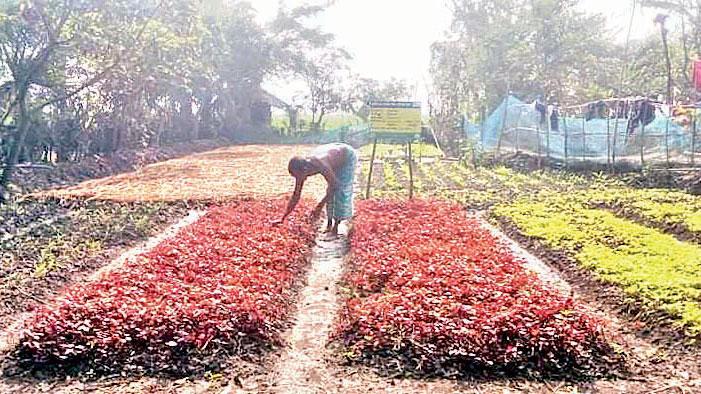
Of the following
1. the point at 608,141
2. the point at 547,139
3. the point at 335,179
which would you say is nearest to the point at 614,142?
the point at 608,141

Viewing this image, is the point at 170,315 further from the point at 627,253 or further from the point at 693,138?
the point at 693,138

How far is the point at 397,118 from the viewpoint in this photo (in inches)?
520

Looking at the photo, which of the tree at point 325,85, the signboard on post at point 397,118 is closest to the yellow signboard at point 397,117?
the signboard on post at point 397,118

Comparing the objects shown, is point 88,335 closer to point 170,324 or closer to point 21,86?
point 170,324

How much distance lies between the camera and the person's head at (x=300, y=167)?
9367 millimetres

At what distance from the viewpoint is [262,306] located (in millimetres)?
5867

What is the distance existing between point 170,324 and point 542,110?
55.0ft

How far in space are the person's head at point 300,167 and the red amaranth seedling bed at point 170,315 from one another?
6.09ft

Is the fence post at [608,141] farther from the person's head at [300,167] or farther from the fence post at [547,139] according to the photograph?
the person's head at [300,167]

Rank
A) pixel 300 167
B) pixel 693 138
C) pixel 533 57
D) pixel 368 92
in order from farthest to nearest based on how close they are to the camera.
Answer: pixel 368 92
pixel 533 57
pixel 693 138
pixel 300 167

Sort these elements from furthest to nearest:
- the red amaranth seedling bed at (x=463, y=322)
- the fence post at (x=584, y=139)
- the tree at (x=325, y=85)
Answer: the tree at (x=325, y=85)
the fence post at (x=584, y=139)
the red amaranth seedling bed at (x=463, y=322)

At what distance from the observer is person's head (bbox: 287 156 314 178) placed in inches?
369

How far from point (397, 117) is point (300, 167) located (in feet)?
14.1

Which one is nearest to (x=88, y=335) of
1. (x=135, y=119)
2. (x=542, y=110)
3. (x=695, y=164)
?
(x=695, y=164)
